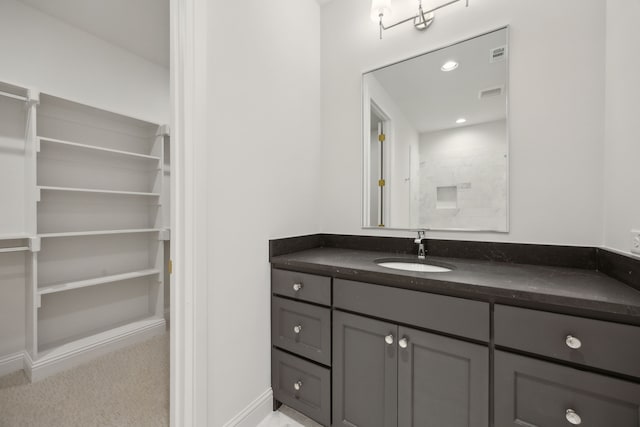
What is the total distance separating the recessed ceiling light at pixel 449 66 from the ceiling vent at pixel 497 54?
0.17 meters

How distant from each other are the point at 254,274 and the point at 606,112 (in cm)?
185

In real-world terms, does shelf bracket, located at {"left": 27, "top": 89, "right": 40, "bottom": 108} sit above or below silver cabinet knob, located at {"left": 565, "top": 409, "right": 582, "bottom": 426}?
above

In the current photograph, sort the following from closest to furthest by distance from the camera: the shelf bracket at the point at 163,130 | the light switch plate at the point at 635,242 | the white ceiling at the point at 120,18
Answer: the light switch plate at the point at 635,242 → the white ceiling at the point at 120,18 → the shelf bracket at the point at 163,130

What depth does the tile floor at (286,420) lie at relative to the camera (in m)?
1.38

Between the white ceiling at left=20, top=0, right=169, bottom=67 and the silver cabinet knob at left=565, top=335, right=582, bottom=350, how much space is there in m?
3.03

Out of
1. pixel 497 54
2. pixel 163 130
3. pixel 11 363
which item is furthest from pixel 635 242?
pixel 11 363

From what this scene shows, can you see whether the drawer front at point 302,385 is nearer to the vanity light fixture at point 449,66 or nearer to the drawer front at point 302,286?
the drawer front at point 302,286

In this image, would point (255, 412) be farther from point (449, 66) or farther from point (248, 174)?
point (449, 66)

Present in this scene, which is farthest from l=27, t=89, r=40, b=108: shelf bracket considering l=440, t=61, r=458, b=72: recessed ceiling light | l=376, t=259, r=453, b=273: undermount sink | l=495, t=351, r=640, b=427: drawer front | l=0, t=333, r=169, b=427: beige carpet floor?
l=495, t=351, r=640, b=427: drawer front

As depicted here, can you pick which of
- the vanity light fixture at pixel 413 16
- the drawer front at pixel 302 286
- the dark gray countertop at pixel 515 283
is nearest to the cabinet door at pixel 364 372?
the drawer front at pixel 302 286

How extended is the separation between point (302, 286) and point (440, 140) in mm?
1200

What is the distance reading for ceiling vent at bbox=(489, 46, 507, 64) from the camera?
138 centimetres

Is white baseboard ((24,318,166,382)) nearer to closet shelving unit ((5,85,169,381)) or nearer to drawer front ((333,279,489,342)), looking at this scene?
closet shelving unit ((5,85,169,381))

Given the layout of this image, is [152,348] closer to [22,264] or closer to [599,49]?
[22,264]
